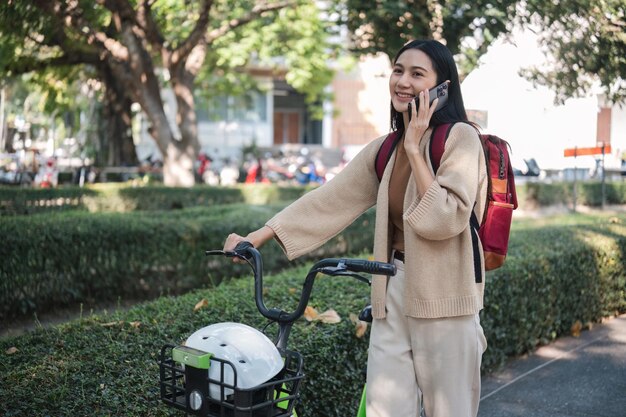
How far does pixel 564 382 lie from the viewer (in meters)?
5.80

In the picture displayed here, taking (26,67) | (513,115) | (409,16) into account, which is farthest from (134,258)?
(26,67)

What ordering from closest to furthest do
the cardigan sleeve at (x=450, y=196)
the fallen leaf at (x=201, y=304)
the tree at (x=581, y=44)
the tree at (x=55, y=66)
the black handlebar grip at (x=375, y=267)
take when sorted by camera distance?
the black handlebar grip at (x=375, y=267) < the cardigan sleeve at (x=450, y=196) < the fallen leaf at (x=201, y=304) < the tree at (x=581, y=44) < the tree at (x=55, y=66)

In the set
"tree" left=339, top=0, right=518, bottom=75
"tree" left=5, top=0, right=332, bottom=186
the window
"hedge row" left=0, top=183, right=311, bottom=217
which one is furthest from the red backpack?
the window

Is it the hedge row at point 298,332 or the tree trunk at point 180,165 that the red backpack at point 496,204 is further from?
the tree trunk at point 180,165

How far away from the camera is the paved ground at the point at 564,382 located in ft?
17.1

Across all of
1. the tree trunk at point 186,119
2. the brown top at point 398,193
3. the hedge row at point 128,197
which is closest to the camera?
the brown top at point 398,193

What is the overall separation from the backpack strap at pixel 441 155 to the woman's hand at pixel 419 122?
106 millimetres

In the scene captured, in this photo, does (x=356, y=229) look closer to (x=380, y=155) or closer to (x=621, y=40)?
(x=621, y=40)

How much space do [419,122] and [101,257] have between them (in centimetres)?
612

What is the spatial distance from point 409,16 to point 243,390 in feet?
19.3

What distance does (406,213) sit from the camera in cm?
285

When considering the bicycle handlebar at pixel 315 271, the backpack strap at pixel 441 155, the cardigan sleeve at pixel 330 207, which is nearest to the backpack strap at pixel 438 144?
the backpack strap at pixel 441 155

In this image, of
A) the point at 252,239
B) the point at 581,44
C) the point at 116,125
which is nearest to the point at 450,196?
the point at 252,239

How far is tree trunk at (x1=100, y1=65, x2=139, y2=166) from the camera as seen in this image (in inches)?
953
